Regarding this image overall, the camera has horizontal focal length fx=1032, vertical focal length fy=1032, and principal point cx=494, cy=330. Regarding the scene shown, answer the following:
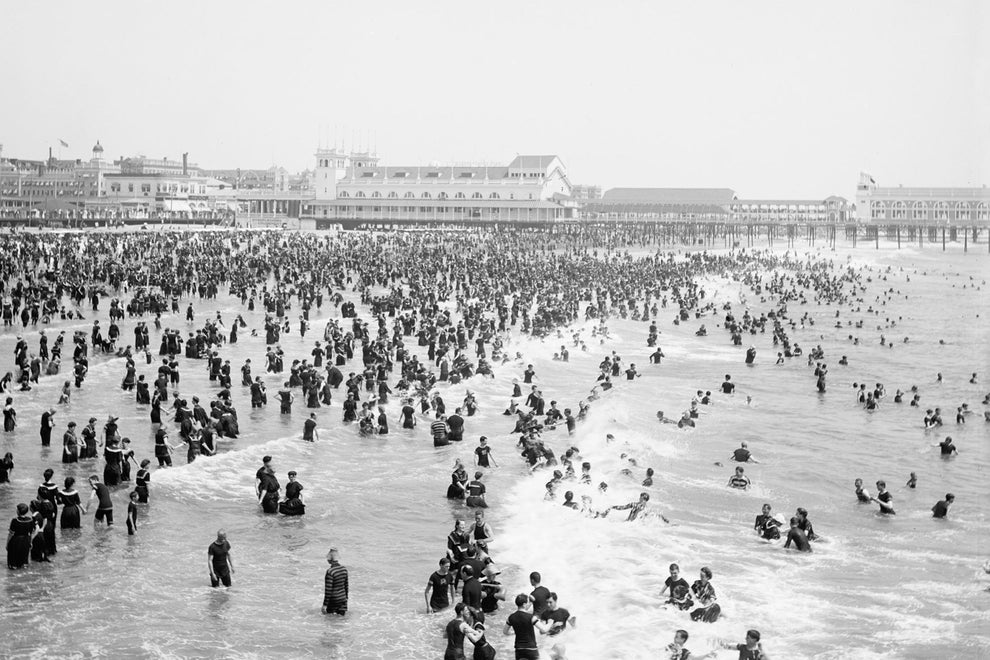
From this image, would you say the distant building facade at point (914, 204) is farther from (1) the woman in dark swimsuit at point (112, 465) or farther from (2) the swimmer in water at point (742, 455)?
(1) the woman in dark swimsuit at point (112, 465)

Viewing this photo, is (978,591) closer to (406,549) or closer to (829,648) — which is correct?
(829,648)

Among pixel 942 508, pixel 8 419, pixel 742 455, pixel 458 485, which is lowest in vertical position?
pixel 942 508

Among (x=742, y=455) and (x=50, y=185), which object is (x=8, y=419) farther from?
(x=50, y=185)

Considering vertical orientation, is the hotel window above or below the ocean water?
above

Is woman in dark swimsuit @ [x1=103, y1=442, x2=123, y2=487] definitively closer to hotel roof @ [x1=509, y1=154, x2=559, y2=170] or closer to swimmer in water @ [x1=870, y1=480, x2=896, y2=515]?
swimmer in water @ [x1=870, y1=480, x2=896, y2=515]

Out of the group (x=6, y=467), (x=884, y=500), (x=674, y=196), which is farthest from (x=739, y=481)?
(x=674, y=196)

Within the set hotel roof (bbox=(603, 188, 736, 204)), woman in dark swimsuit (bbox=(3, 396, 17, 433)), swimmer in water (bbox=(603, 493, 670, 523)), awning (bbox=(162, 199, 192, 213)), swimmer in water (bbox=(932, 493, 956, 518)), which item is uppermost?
hotel roof (bbox=(603, 188, 736, 204))

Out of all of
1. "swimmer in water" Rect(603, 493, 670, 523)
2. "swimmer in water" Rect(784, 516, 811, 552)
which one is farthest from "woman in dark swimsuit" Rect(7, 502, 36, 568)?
"swimmer in water" Rect(784, 516, 811, 552)
